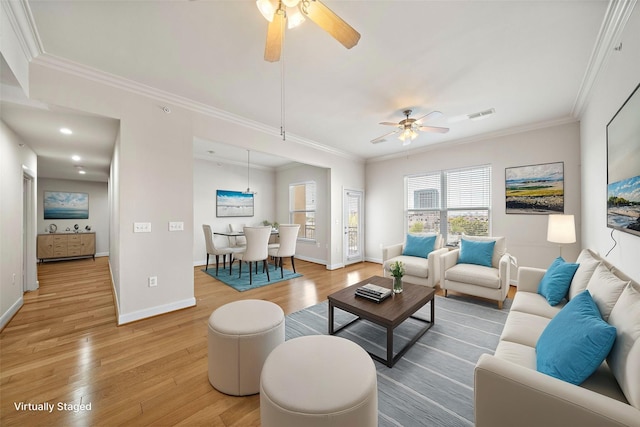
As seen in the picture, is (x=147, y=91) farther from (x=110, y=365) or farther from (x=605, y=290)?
(x=605, y=290)

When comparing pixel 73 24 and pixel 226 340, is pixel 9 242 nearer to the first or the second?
pixel 73 24

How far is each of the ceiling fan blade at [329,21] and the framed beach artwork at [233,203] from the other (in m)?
5.46

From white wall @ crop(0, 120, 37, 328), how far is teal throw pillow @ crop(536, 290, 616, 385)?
15.8 ft

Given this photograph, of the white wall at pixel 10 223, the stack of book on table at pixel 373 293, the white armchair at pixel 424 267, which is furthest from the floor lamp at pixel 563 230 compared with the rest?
the white wall at pixel 10 223

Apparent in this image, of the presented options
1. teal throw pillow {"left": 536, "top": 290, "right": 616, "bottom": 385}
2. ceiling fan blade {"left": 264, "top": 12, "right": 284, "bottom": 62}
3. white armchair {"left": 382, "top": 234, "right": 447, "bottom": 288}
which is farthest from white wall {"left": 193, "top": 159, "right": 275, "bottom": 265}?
teal throw pillow {"left": 536, "top": 290, "right": 616, "bottom": 385}

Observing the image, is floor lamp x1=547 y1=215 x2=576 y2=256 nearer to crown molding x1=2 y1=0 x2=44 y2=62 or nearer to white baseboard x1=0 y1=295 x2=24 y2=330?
crown molding x1=2 y1=0 x2=44 y2=62

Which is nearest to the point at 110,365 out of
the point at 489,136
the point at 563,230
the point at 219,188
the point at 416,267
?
the point at 416,267

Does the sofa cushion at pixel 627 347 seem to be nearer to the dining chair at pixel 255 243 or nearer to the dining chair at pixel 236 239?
the dining chair at pixel 255 243

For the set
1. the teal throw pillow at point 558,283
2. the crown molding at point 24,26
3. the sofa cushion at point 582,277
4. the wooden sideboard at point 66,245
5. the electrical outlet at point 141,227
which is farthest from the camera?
the wooden sideboard at point 66,245

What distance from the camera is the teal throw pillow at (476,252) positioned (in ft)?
11.4

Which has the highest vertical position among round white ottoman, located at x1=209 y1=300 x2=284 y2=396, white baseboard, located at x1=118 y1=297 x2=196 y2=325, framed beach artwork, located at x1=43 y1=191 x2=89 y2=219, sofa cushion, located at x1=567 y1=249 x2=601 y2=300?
framed beach artwork, located at x1=43 y1=191 x2=89 y2=219

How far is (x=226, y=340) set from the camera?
5.26 ft

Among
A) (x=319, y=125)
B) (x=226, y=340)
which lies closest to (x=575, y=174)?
(x=319, y=125)
